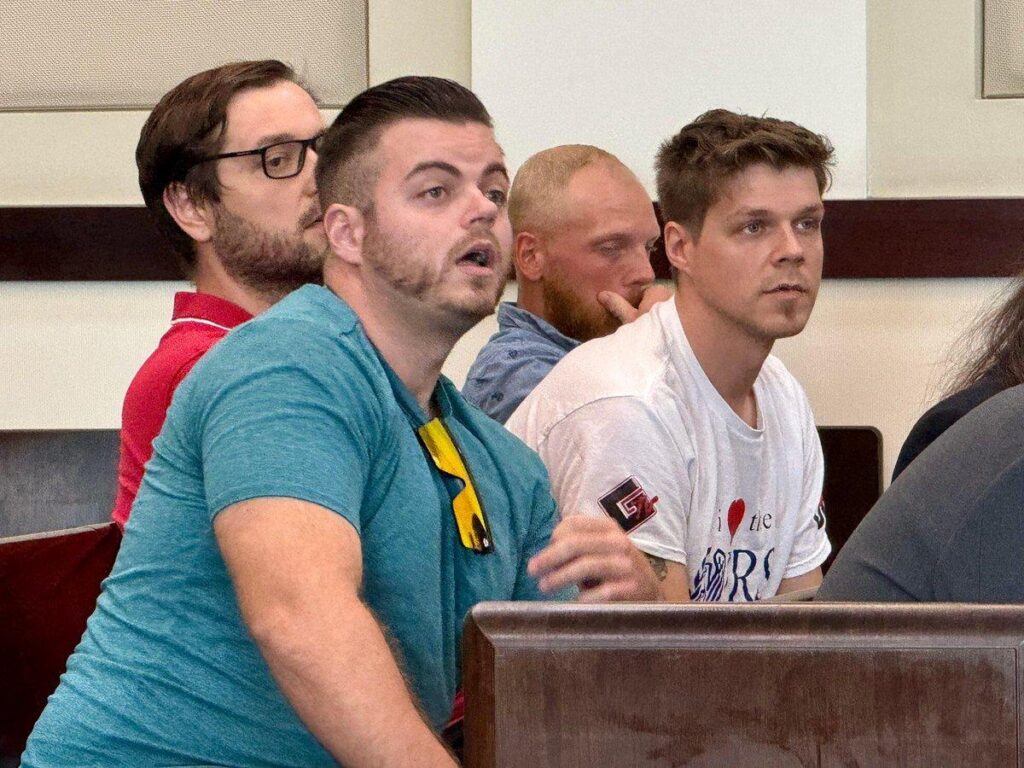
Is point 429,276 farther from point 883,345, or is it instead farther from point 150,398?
point 883,345

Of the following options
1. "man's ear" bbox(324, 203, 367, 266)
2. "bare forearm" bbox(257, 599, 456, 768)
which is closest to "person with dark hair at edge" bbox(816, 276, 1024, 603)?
"bare forearm" bbox(257, 599, 456, 768)

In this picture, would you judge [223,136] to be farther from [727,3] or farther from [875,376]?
[875,376]

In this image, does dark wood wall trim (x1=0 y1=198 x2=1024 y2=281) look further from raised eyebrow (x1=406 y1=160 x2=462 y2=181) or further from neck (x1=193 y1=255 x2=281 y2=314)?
raised eyebrow (x1=406 y1=160 x2=462 y2=181)

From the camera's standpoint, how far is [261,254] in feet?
6.66

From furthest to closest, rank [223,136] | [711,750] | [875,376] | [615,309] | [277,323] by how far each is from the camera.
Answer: [875,376] → [615,309] → [223,136] → [277,323] → [711,750]

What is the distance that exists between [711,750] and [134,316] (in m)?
2.33

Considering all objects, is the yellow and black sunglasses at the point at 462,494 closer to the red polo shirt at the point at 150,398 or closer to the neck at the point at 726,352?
the red polo shirt at the point at 150,398

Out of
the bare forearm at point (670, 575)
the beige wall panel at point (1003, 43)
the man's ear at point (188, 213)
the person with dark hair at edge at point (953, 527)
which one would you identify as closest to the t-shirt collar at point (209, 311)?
the man's ear at point (188, 213)

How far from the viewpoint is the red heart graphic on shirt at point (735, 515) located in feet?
6.73

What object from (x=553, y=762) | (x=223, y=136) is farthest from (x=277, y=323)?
(x=223, y=136)

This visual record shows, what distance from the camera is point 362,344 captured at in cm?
129

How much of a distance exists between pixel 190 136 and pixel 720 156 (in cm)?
81

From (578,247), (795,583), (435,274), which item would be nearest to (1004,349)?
(435,274)

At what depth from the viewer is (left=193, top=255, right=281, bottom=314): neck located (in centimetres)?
204
